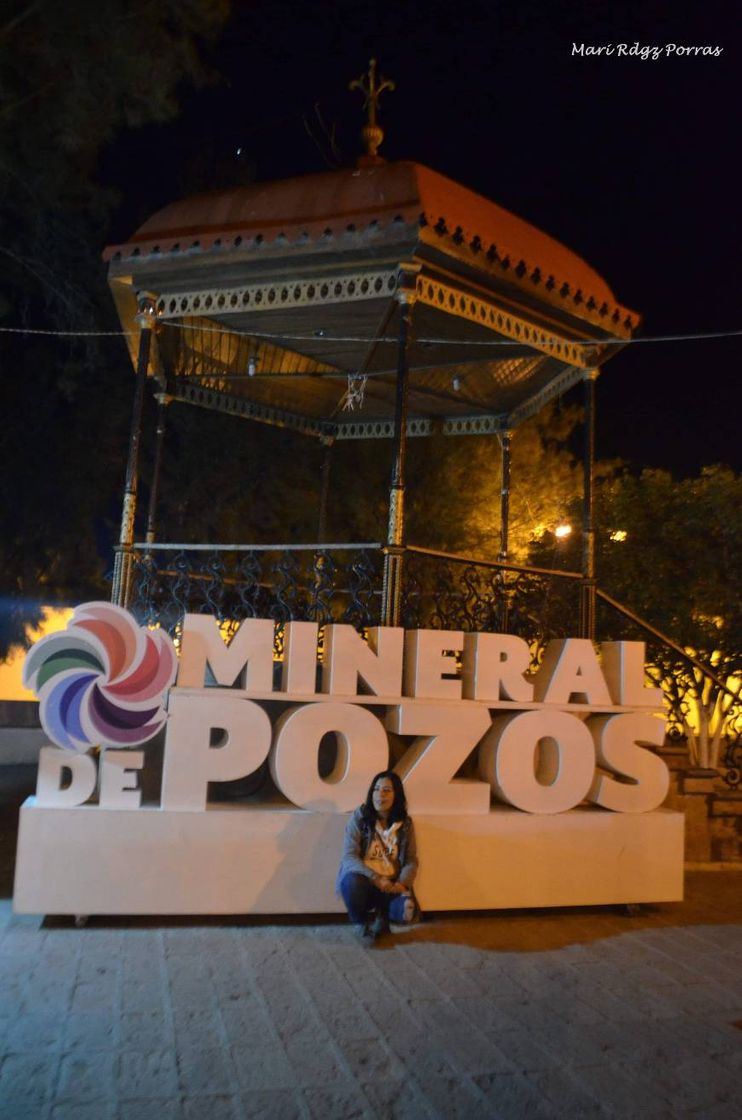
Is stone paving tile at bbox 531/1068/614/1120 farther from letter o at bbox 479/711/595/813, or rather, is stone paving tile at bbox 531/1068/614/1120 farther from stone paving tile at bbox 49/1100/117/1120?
letter o at bbox 479/711/595/813

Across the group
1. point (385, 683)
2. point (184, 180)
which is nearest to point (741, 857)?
point (385, 683)

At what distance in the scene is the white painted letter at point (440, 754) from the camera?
20.2ft

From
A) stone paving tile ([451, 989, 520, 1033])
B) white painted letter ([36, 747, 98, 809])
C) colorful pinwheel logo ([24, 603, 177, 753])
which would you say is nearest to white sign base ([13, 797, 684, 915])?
white painted letter ([36, 747, 98, 809])

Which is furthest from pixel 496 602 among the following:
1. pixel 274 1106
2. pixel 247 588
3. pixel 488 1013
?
pixel 274 1106

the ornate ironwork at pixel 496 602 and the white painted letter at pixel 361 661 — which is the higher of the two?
the ornate ironwork at pixel 496 602

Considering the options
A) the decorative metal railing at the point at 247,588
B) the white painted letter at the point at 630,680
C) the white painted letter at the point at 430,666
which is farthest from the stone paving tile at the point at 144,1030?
the white painted letter at the point at 630,680

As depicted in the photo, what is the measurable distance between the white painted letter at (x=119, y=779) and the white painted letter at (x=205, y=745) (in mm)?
191

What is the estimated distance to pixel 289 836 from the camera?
585 centimetres

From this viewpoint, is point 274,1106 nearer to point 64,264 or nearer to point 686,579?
point 686,579

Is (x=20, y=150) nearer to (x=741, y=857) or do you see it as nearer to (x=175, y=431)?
(x=175, y=431)

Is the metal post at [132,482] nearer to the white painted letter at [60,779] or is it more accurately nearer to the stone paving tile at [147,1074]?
the white painted letter at [60,779]

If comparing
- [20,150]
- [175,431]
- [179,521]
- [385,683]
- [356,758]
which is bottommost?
[356,758]

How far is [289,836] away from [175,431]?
10.2 metres

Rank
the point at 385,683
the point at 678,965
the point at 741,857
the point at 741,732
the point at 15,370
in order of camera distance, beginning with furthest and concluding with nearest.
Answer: the point at 15,370 < the point at 741,732 < the point at 741,857 < the point at 385,683 < the point at 678,965
